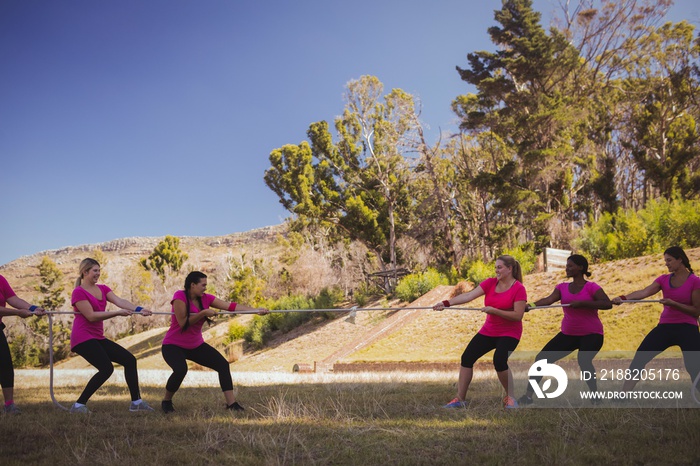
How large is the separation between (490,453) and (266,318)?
85.3 feet

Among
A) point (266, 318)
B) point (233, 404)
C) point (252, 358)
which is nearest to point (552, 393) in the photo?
point (233, 404)

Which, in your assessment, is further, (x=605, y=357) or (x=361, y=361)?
(x=361, y=361)

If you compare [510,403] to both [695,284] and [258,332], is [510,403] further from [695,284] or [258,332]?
[258,332]

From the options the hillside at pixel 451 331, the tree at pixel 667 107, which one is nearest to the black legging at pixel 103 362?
the hillside at pixel 451 331

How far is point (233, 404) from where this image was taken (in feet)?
21.7

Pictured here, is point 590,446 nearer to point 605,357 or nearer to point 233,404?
point 233,404

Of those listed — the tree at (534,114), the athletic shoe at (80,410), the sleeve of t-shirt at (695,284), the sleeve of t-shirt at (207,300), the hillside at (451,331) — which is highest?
the tree at (534,114)

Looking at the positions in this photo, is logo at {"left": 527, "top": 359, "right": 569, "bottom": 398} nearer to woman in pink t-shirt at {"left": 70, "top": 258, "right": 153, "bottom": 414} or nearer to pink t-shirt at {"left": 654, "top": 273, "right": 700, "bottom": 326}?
pink t-shirt at {"left": 654, "top": 273, "right": 700, "bottom": 326}

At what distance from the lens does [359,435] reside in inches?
186

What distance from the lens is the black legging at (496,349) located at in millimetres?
6015

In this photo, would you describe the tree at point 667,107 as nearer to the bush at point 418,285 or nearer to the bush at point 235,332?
the bush at point 418,285

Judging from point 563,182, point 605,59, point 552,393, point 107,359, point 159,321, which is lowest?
point 159,321

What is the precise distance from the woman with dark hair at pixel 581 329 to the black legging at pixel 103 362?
4601 mm

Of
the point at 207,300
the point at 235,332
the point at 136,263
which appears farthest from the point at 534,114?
the point at 136,263
